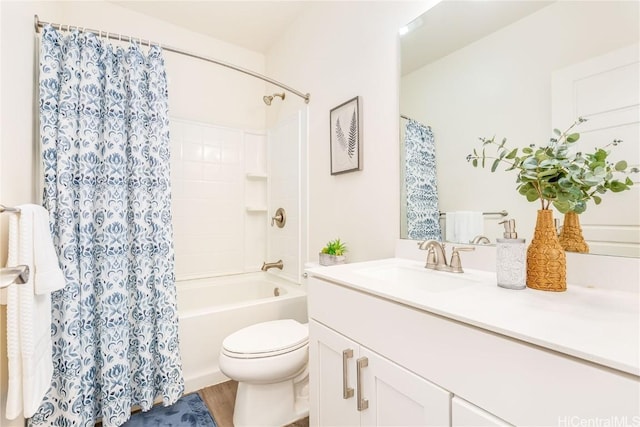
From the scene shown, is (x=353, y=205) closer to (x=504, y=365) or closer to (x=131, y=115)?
(x=504, y=365)

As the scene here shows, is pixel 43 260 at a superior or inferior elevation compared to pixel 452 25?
inferior

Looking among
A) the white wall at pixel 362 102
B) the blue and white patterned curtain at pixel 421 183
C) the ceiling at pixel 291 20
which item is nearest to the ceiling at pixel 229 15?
the ceiling at pixel 291 20

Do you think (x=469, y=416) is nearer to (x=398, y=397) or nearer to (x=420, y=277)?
(x=398, y=397)

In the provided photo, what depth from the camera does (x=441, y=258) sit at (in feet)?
3.61

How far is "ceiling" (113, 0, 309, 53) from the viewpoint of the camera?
6.64 ft

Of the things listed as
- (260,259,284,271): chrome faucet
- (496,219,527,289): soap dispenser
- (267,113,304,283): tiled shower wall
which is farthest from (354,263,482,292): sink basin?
(260,259,284,271): chrome faucet

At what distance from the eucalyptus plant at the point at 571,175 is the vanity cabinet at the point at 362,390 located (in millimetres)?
613

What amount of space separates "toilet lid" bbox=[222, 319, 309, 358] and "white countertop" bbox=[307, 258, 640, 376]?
22.3 inches

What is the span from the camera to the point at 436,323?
2.11 ft

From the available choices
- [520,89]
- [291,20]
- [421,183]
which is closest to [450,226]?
[421,183]

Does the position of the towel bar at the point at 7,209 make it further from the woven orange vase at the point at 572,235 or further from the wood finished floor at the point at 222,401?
the woven orange vase at the point at 572,235

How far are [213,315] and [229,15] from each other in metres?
→ 2.21

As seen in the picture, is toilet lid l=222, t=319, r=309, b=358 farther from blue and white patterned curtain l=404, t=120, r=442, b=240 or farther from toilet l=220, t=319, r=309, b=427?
blue and white patterned curtain l=404, t=120, r=442, b=240

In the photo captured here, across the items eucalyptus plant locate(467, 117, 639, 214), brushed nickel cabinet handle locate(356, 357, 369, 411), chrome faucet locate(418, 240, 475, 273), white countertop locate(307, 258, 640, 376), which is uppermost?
eucalyptus plant locate(467, 117, 639, 214)
